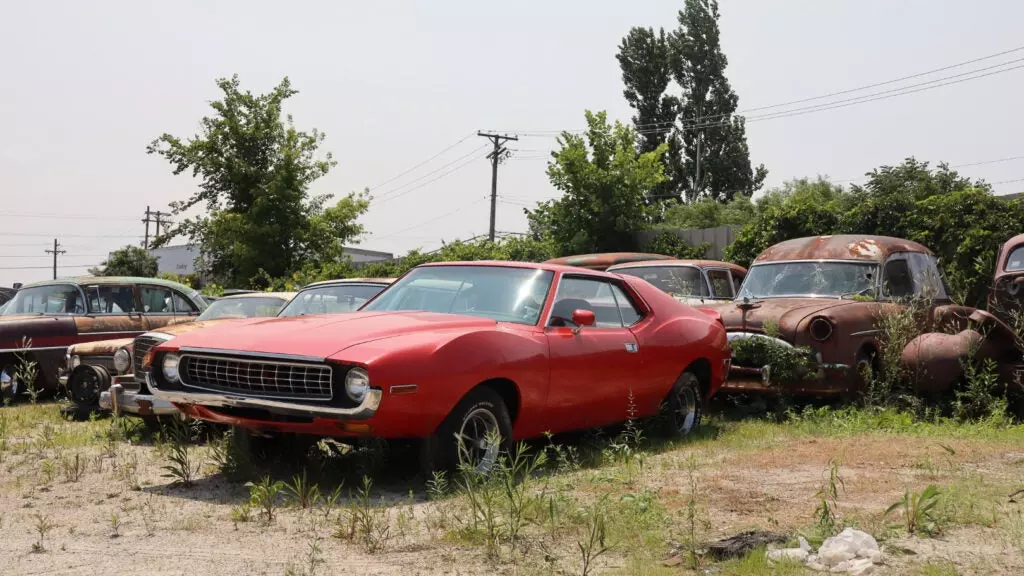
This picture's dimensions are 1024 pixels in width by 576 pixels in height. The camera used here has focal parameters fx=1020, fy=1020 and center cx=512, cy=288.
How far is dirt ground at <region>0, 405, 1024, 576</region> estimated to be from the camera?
15.0 ft

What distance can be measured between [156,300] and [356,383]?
8.44m

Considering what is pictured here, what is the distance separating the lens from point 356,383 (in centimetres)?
581

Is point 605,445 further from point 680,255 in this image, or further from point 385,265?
point 385,265

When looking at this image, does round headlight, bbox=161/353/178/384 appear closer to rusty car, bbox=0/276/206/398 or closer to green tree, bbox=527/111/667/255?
rusty car, bbox=0/276/206/398

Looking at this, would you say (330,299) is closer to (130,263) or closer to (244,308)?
(244,308)

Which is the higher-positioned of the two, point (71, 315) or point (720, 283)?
point (720, 283)

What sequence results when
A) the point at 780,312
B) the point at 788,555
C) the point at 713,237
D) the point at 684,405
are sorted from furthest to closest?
the point at 713,237
the point at 780,312
the point at 684,405
the point at 788,555

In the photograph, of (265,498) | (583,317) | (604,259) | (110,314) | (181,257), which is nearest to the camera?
(265,498)

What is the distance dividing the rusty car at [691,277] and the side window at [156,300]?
5819 millimetres

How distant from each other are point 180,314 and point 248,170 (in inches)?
761

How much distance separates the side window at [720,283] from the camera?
44.4 ft

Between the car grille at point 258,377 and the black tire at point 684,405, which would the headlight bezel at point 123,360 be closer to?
the car grille at point 258,377

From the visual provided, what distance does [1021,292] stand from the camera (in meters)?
11.2

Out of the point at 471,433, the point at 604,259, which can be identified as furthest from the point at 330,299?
the point at 604,259
